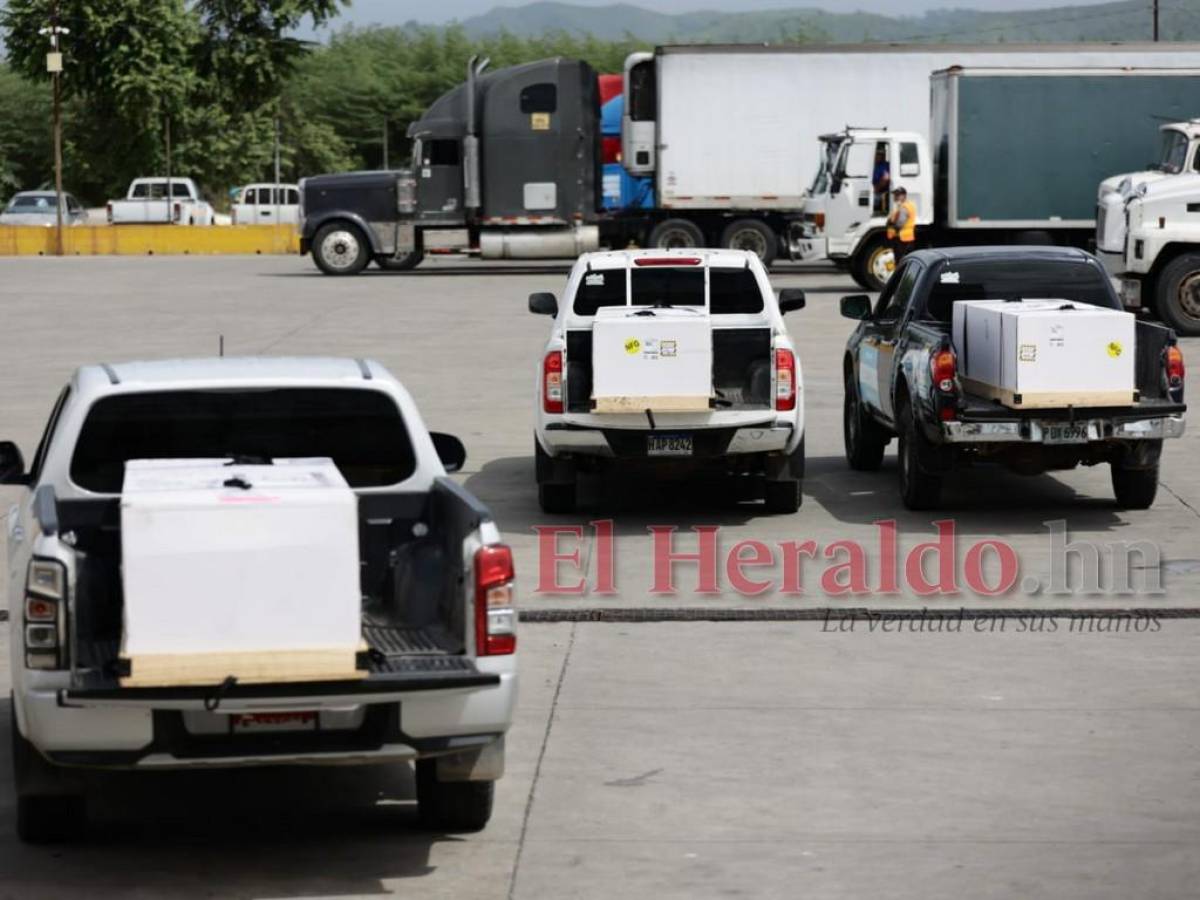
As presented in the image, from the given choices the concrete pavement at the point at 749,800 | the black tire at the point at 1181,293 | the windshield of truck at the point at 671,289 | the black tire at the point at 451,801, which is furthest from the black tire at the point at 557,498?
the black tire at the point at 1181,293

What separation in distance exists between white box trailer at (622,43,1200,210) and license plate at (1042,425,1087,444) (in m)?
27.7

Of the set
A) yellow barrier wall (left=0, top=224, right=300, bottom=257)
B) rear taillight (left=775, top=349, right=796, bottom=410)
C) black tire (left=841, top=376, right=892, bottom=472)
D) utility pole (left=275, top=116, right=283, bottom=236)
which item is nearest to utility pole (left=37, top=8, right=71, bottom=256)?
yellow barrier wall (left=0, top=224, right=300, bottom=257)

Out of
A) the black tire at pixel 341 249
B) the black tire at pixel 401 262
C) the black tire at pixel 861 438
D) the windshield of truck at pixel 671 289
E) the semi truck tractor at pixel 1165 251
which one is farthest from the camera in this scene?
the black tire at pixel 401 262

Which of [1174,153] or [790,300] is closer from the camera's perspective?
[790,300]

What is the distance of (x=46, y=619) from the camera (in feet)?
22.7

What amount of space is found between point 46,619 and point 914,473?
8645 mm

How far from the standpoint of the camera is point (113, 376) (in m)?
8.20

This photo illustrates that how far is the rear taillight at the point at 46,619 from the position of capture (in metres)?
6.89

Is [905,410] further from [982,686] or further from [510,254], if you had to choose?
[510,254]

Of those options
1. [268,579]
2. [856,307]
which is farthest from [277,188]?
[268,579]

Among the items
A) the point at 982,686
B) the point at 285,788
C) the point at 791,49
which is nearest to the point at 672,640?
the point at 982,686

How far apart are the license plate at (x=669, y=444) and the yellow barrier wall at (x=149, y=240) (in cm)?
4562

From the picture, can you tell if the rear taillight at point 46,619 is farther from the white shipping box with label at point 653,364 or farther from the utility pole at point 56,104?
the utility pole at point 56,104

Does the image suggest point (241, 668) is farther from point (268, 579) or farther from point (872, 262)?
point (872, 262)
